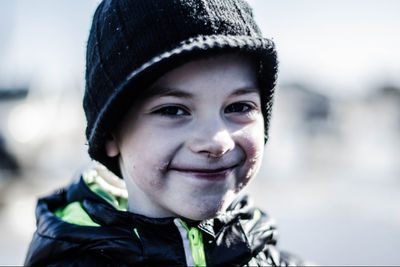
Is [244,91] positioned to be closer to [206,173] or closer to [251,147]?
[251,147]

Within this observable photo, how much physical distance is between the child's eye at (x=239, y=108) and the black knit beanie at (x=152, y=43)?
0.39ft

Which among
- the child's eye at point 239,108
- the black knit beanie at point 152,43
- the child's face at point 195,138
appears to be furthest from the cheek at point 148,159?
the child's eye at point 239,108

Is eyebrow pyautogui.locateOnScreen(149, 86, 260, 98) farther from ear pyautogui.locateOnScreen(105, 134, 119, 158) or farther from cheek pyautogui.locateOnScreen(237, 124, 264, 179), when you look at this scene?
ear pyautogui.locateOnScreen(105, 134, 119, 158)

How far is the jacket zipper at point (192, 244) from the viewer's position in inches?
53.6

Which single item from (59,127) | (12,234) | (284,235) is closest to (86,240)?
(284,235)

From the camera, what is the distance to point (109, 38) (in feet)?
4.70

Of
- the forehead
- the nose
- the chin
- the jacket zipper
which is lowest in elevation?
the jacket zipper

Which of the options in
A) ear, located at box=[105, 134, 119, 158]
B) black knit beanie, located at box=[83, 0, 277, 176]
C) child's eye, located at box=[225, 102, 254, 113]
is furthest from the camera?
ear, located at box=[105, 134, 119, 158]

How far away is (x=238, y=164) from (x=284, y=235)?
3871mm

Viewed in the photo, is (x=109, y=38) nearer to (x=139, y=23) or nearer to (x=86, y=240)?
(x=139, y=23)

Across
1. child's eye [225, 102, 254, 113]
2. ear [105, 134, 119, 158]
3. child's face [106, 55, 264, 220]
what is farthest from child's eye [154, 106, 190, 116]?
ear [105, 134, 119, 158]

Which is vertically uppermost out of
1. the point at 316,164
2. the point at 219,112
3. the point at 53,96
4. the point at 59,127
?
the point at 53,96

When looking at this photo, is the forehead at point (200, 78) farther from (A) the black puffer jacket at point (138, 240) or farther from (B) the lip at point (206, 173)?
(A) the black puffer jacket at point (138, 240)

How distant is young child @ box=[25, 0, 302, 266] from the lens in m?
1.33
